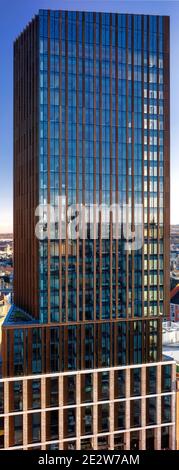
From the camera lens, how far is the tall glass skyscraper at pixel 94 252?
5691 centimetres

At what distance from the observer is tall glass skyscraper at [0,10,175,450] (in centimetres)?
5691

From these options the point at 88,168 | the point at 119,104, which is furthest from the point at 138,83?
the point at 88,168

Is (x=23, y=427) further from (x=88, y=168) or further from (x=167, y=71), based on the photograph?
(x=167, y=71)

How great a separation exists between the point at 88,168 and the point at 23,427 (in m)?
37.5

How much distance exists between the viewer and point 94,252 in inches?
2331

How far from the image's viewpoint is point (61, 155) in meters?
57.5
